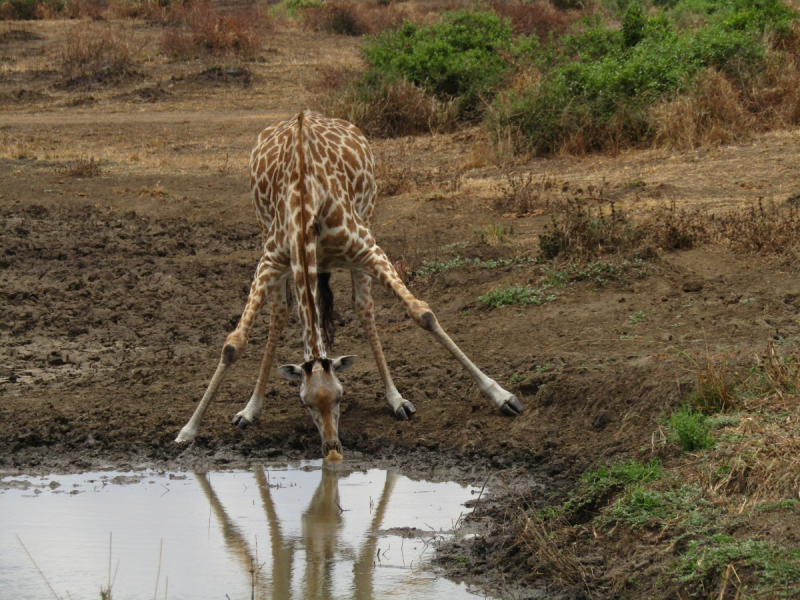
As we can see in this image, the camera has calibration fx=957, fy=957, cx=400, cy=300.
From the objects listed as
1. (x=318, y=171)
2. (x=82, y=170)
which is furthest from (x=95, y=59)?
(x=318, y=171)

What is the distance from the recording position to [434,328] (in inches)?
241

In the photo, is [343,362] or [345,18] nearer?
[343,362]

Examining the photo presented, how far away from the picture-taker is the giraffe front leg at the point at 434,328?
5.97 m

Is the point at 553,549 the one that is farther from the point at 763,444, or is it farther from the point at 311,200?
the point at 311,200

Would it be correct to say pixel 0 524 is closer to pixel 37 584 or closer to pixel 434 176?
pixel 37 584

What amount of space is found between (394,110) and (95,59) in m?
10.9

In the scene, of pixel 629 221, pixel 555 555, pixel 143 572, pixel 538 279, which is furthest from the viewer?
pixel 629 221

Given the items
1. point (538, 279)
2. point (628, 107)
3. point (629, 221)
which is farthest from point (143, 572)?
point (628, 107)

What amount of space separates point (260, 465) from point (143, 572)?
156cm

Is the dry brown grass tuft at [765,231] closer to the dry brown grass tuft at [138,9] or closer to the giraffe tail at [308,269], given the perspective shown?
the giraffe tail at [308,269]

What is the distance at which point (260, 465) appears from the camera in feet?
19.4

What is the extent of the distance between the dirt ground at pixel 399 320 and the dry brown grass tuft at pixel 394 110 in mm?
1059

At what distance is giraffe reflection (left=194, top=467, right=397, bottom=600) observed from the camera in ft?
13.9

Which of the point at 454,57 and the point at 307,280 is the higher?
the point at 454,57
